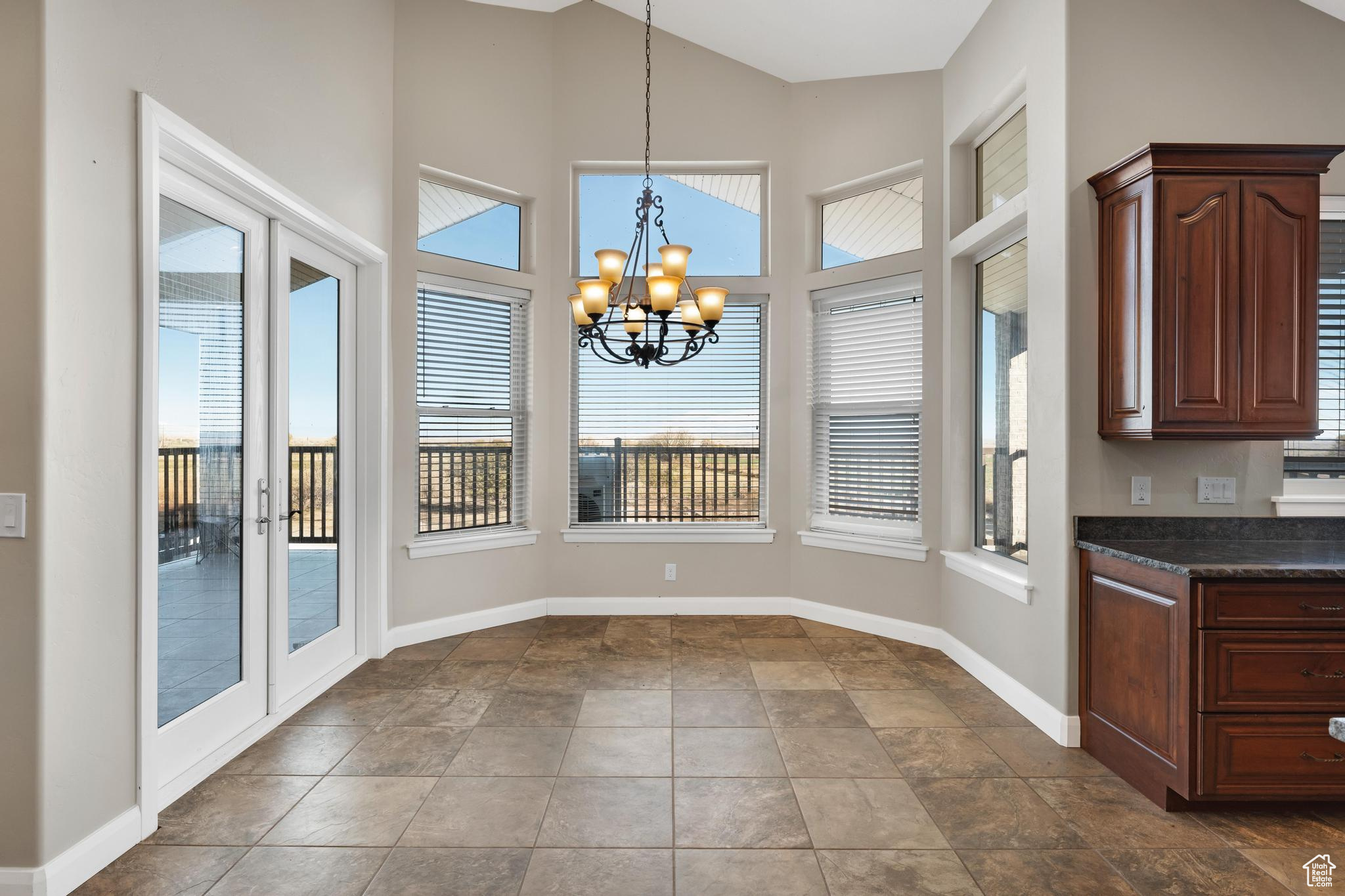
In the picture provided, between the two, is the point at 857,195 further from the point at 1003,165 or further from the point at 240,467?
the point at 240,467

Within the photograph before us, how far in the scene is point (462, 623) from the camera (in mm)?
4363

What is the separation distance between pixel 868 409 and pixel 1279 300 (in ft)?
7.21

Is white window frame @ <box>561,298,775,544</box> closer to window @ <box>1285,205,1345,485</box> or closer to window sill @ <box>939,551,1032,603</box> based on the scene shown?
window sill @ <box>939,551,1032,603</box>

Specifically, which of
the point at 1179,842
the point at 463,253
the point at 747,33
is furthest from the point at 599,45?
the point at 1179,842

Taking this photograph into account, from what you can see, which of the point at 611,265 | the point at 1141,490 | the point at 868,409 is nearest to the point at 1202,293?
the point at 1141,490

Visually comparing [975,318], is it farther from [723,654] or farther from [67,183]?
[67,183]

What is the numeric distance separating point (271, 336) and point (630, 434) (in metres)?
2.37

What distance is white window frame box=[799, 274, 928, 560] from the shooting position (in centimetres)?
424

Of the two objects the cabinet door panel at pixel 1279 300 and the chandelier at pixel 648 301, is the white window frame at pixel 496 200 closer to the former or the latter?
the chandelier at pixel 648 301

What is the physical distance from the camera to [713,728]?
2979 millimetres

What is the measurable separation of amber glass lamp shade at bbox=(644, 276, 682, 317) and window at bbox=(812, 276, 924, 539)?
1.90 metres

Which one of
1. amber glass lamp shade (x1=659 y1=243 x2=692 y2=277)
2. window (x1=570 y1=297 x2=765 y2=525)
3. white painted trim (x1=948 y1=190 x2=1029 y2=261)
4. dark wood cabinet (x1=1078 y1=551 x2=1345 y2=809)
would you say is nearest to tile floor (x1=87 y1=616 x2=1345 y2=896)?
dark wood cabinet (x1=1078 y1=551 x2=1345 y2=809)

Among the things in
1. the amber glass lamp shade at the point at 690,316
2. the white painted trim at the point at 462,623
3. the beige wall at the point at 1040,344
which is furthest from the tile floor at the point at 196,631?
the beige wall at the point at 1040,344

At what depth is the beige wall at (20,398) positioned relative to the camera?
181 cm
